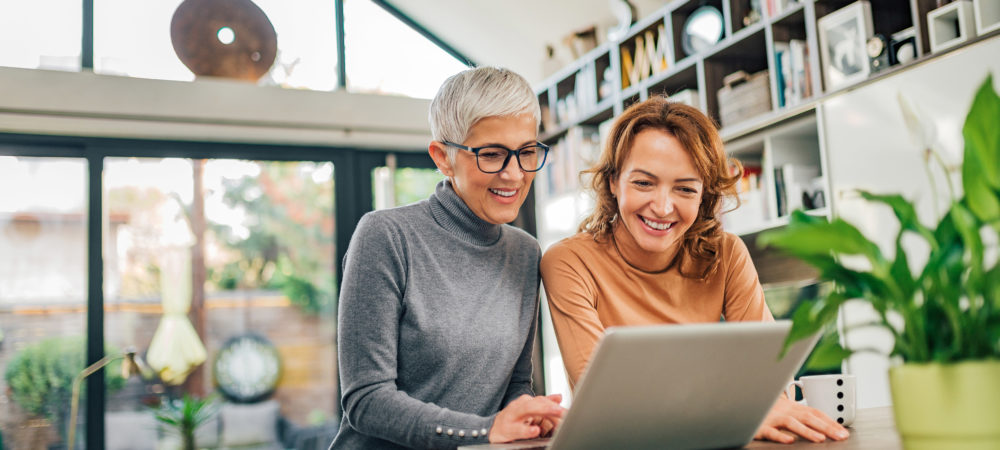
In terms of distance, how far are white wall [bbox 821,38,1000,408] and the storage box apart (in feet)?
1.14

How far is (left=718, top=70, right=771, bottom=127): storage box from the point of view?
2.90 m

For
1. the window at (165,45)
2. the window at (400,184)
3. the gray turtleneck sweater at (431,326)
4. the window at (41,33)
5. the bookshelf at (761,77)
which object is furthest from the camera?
the window at (400,184)

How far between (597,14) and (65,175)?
289cm

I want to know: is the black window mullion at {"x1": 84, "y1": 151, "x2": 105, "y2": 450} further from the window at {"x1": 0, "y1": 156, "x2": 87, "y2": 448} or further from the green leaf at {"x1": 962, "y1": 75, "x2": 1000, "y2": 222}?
the green leaf at {"x1": 962, "y1": 75, "x2": 1000, "y2": 222}

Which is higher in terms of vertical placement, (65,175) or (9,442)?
(65,175)

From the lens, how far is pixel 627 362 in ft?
2.55

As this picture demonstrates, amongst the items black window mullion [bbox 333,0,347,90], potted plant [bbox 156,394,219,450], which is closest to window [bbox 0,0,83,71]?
black window mullion [bbox 333,0,347,90]

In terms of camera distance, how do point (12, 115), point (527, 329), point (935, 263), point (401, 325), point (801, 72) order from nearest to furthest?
point (935, 263), point (401, 325), point (527, 329), point (801, 72), point (12, 115)

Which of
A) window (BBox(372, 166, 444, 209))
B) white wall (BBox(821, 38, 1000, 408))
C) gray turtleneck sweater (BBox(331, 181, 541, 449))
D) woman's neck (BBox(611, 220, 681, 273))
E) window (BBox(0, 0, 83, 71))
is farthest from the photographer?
window (BBox(372, 166, 444, 209))

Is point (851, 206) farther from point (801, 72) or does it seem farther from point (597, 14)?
point (597, 14)

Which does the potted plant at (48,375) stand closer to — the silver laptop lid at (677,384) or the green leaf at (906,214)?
the silver laptop lid at (677,384)


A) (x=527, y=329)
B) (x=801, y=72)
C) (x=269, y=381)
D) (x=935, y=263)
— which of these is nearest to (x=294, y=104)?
(x=269, y=381)

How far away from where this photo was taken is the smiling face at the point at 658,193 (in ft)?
4.69

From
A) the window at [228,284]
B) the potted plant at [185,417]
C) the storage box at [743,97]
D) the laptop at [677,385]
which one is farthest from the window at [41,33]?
the laptop at [677,385]
